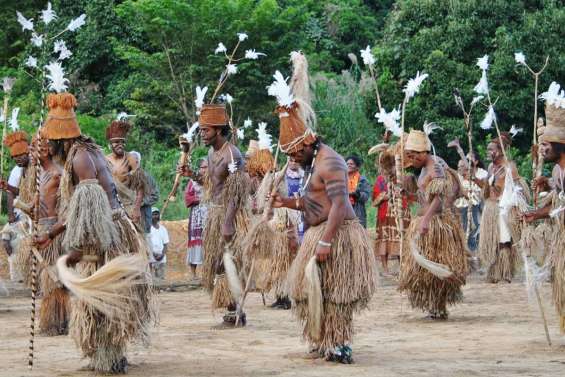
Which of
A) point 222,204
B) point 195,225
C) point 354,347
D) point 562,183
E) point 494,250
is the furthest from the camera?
point 195,225

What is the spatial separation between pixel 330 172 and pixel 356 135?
50.5 ft

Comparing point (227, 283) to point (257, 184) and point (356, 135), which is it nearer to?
point (257, 184)

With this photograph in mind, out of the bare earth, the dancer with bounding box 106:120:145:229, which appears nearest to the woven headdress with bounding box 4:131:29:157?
the dancer with bounding box 106:120:145:229

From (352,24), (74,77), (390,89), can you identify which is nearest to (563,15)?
(390,89)

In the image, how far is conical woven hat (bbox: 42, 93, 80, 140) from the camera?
7109 mm

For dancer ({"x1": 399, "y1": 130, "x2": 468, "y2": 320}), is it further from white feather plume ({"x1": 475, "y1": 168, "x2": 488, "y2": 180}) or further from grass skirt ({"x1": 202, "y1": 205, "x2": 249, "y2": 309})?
white feather plume ({"x1": 475, "y1": 168, "x2": 488, "y2": 180})

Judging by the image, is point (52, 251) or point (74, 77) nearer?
point (52, 251)

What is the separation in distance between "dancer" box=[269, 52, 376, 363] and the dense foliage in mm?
11943

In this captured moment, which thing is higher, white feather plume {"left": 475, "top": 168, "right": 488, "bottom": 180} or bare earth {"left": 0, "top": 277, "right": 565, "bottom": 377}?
white feather plume {"left": 475, "top": 168, "right": 488, "bottom": 180}

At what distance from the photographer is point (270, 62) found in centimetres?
2228

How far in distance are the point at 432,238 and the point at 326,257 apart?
9.15 ft

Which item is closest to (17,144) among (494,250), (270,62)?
(494,250)

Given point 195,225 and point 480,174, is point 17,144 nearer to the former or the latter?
point 195,225

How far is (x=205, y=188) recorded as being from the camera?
9430 millimetres
